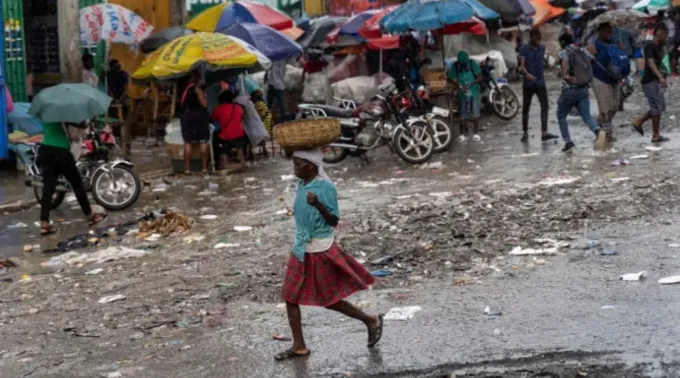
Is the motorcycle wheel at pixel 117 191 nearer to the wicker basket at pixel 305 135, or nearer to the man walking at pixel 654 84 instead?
the wicker basket at pixel 305 135

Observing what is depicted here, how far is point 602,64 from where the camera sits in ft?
50.5

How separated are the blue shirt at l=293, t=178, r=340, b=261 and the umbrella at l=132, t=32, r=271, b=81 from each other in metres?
9.02

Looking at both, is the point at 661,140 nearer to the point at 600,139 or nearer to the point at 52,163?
the point at 600,139

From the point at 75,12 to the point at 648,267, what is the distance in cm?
1103

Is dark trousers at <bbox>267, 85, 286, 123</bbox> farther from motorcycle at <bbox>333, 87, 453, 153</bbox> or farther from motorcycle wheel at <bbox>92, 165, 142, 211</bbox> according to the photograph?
motorcycle wheel at <bbox>92, 165, 142, 211</bbox>

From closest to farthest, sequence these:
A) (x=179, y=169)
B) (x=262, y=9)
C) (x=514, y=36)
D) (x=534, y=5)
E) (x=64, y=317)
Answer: (x=64, y=317) → (x=179, y=169) → (x=262, y=9) → (x=534, y=5) → (x=514, y=36)

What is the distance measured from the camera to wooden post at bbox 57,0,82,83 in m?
16.4

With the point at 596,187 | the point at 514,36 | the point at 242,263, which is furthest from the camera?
the point at 514,36

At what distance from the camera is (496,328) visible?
21.9 ft

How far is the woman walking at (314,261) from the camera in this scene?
6312mm

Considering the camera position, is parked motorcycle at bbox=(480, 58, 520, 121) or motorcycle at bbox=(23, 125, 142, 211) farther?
parked motorcycle at bbox=(480, 58, 520, 121)

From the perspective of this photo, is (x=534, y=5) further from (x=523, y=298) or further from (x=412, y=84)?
(x=523, y=298)

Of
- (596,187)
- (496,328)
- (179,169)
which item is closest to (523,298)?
(496,328)

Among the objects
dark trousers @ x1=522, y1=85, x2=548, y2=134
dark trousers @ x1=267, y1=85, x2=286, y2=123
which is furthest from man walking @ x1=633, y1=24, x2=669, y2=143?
dark trousers @ x1=267, y1=85, x2=286, y2=123
